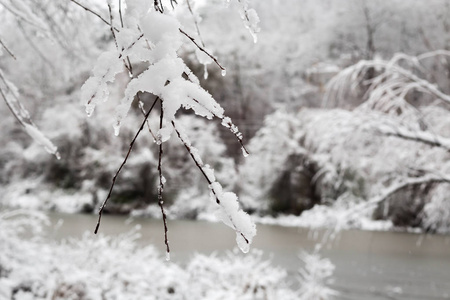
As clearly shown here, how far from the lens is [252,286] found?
4191 mm

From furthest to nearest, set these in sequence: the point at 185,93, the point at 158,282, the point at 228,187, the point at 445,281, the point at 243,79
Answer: the point at 243,79 → the point at 228,187 → the point at 445,281 → the point at 158,282 → the point at 185,93

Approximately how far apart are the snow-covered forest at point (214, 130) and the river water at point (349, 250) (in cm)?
54

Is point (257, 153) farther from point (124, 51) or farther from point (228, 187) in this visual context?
point (124, 51)

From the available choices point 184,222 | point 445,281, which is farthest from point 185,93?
point 184,222

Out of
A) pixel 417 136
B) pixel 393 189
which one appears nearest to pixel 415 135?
pixel 417 136

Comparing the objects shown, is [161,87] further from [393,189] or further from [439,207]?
[439,207]

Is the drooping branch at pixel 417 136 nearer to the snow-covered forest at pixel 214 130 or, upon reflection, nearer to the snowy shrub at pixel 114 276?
the snow-covered forest at pixel 214 130

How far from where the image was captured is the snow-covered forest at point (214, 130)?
52cm

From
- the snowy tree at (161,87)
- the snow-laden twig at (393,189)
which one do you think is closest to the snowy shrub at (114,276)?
the snow-laden twig at (393,189)

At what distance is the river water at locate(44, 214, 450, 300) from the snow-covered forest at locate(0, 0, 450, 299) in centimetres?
54

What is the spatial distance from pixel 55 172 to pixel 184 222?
18.6 feet

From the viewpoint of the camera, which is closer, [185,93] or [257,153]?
[185,93]

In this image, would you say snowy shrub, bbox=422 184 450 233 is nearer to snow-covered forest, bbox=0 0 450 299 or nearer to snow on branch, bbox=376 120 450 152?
snow-covered forest, bbox=0 0 450 299

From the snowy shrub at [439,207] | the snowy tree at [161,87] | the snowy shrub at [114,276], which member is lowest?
the snowy tree at [161,87]
